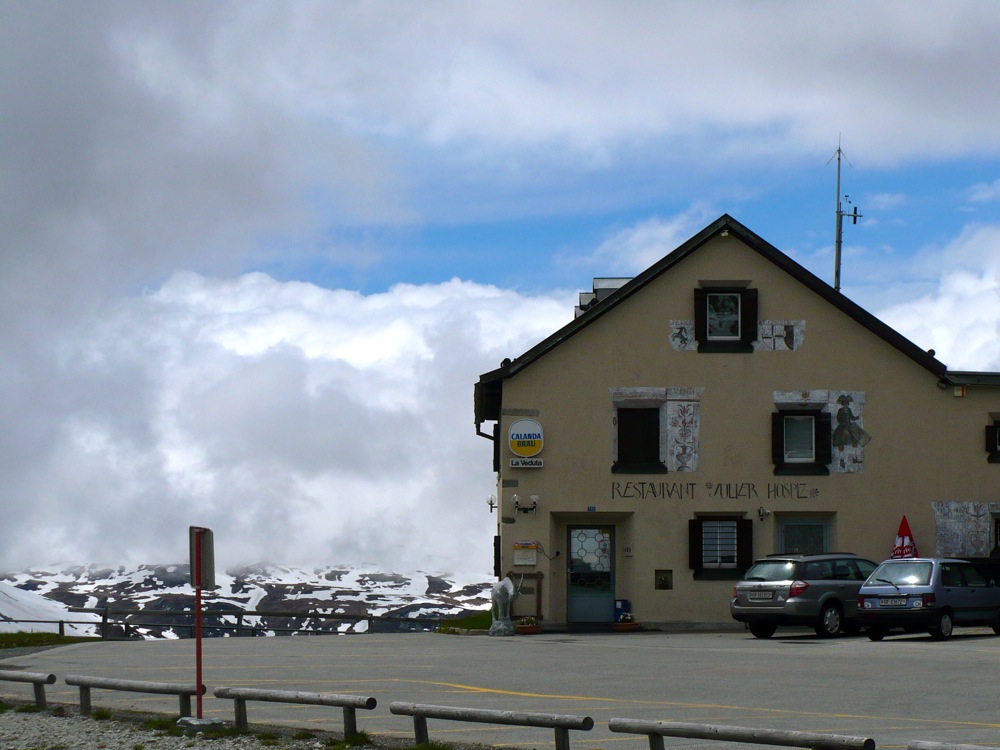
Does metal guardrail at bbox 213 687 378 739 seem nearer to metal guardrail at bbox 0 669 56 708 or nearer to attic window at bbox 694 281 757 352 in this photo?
metal guardrail at bbox 0 669 56 708

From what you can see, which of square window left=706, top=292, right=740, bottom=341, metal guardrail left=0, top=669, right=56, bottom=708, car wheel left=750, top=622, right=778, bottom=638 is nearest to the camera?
metal guardrail left=0, top=669, right=56, bottom=708

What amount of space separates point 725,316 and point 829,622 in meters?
8.46

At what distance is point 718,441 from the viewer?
33.0 m

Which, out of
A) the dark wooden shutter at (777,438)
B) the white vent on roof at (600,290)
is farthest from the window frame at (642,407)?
the white vent on roof at (600,290)

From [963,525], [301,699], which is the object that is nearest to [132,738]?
[301,699]

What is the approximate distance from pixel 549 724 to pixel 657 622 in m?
22.0

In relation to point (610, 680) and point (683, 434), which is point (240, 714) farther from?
point (683, 434)

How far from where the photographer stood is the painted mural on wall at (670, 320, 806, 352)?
33.2 meters

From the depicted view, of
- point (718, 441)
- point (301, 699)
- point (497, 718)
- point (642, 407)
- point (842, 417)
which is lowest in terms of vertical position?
point (301, 699)

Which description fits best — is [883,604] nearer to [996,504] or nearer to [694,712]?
[996,504]

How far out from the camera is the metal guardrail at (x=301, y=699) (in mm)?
12594

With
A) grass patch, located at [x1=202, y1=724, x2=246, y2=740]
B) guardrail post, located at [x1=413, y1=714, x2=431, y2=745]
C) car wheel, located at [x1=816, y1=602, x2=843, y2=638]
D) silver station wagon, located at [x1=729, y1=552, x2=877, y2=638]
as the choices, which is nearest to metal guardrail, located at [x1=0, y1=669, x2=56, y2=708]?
grass patch, located at [x1=202, y1=724, x2=246, y2=740]

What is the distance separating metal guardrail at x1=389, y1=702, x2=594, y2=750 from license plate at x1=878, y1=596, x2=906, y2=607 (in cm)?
1551

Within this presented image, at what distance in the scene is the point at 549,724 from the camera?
11008mm
